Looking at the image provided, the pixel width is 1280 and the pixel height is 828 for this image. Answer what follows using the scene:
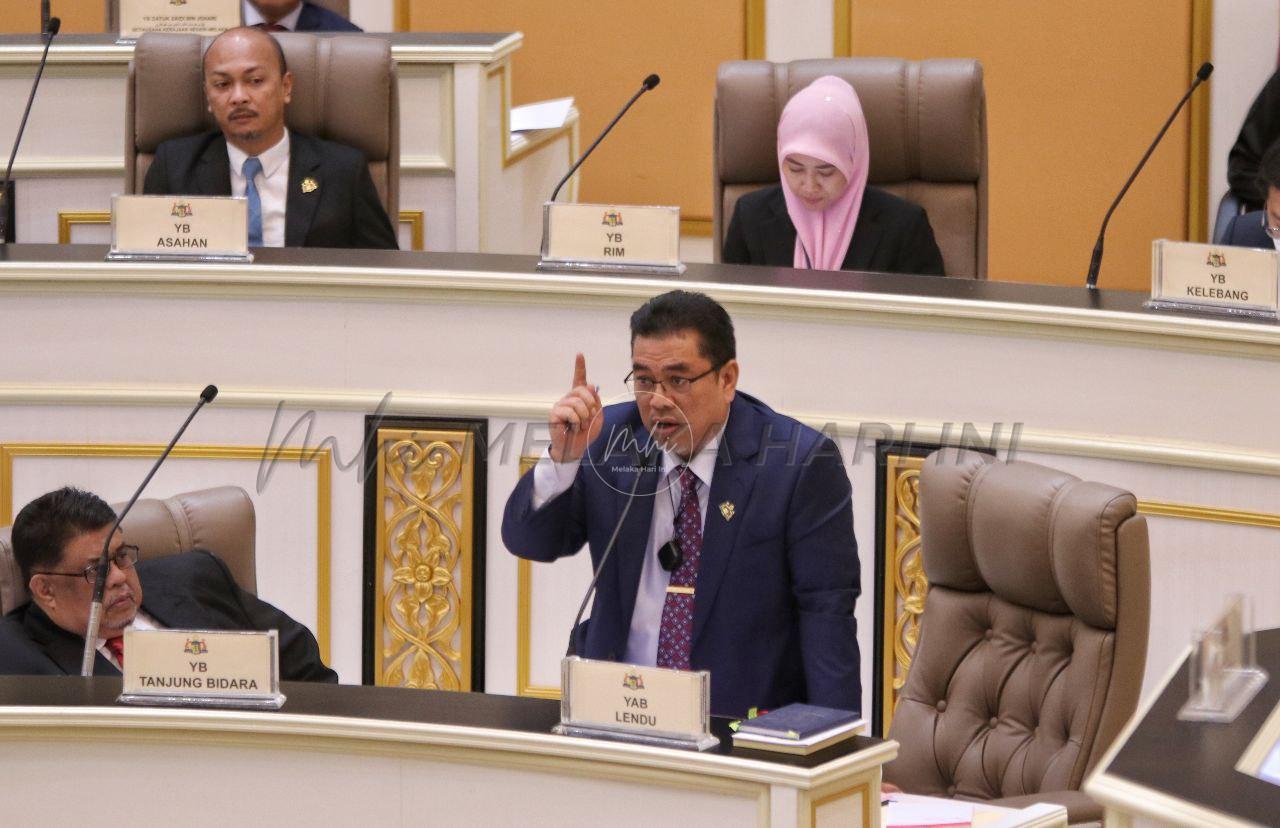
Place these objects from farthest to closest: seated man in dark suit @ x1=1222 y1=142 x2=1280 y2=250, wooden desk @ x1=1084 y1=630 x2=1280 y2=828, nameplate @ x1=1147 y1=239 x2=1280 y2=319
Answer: seated man in dark suit @ x1=1222 y1=142 x2=1280 y2=250 < nameplate @ x1=1147 y1=239 x2=1280 y2=319 < wooden desk @ x1=1084 y1=630 x2=1280 y2=828

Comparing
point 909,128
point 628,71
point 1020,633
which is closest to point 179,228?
point 909,128

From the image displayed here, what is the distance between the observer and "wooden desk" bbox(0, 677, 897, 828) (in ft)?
6.14

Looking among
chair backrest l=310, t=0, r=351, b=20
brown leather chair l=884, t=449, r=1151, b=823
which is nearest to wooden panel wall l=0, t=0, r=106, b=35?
chair backrest l=310, t=0, r=351, b=20

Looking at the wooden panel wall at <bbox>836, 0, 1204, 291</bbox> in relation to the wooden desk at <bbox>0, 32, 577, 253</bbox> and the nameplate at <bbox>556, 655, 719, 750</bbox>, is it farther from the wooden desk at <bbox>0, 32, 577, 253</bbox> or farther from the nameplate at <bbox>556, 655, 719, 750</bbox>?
the nameplate at <bbox>556, 655, 719, 750</bbox>

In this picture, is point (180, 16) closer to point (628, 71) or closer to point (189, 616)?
point (628, 71)

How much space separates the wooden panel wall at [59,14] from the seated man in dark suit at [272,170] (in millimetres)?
2391

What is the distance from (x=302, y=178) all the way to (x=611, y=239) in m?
0.86

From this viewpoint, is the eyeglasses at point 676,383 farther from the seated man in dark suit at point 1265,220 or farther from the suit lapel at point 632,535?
the seated man in dark suit at point 1265,220

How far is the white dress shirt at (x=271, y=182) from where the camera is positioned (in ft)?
12.7

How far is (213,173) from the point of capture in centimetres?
386

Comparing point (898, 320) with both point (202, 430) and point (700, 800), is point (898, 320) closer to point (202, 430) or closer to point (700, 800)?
point (202, 430)

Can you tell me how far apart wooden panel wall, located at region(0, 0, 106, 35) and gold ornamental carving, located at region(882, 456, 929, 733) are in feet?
12.6

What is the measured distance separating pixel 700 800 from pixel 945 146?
2305 mm

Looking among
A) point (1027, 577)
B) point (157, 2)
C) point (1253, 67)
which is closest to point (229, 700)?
point (1027, 577)
